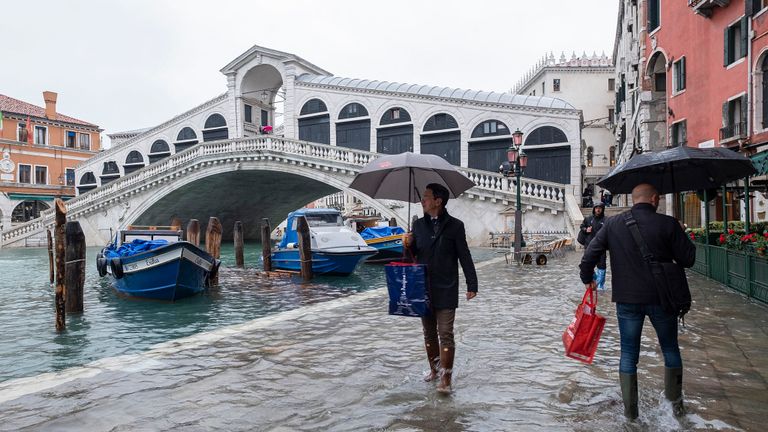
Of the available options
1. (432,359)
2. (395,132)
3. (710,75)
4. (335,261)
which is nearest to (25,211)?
(395,132)

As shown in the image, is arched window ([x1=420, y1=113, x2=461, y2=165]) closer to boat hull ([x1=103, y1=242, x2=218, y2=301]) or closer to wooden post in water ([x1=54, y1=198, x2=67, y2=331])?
boat hull ([x1=103, y1=242, x2=218, y2=301])

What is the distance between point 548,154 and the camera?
90.4 ft

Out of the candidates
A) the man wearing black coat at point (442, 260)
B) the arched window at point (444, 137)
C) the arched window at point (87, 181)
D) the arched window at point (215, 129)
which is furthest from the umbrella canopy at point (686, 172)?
the arched window at point (87, 181)

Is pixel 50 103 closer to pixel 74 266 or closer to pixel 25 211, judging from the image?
pixel 25 211

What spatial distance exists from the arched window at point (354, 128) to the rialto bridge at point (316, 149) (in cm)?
6

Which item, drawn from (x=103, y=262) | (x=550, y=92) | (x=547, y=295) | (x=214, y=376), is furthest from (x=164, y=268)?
(x=550, y=92)

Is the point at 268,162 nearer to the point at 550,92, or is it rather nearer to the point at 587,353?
the point at 587,353

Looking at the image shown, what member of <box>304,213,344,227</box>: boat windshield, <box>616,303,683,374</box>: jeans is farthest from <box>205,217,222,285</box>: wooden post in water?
<box>616,303,683,374</box>: jeans

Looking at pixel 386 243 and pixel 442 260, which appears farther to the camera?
pixel 386 243

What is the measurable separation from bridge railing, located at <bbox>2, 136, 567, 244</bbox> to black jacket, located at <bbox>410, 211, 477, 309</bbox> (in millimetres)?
18659

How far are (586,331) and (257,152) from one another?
2672 cm

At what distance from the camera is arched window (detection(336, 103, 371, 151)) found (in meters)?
32.1

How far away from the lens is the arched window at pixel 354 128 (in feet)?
105

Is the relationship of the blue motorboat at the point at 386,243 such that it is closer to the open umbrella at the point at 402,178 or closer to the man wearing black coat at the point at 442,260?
the open umbrella at the point at 402,178
